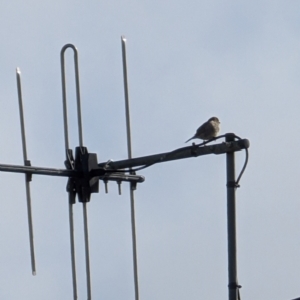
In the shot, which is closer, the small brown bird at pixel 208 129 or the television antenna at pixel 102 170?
the television antenna at pixel 102 170

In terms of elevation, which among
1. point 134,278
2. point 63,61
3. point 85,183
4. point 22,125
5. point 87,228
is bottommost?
point 134,278

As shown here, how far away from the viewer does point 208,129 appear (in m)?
13.5

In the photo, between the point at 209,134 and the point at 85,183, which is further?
the point at 209,134

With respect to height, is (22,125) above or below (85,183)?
above

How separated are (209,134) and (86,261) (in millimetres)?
6704

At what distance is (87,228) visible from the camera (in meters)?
7.08

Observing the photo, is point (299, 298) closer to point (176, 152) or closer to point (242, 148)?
point (242, 148)

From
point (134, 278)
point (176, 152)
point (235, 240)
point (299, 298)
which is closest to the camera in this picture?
point (299, 298)

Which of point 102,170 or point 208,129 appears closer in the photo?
point 102,170

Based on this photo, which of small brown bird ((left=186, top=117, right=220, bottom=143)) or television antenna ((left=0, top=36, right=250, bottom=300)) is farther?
small brown bird ((left=186, top=117, right=220, bottom=143))

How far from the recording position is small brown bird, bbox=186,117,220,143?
13.4 meters

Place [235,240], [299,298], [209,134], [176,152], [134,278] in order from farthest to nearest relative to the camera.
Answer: [209,134]
[134,278]
[176,152]
[235,240]
[299,298]

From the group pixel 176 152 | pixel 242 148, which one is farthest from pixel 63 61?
pixel 242 148

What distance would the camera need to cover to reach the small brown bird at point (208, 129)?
13.4 meters
